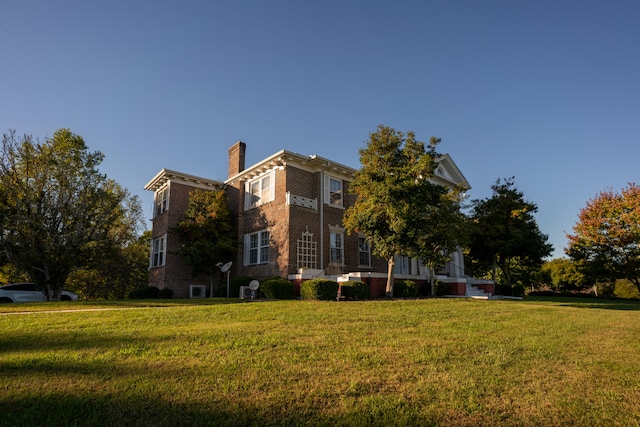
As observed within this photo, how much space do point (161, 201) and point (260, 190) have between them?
6909mm

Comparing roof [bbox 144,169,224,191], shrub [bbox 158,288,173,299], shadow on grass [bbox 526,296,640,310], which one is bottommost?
shadow on grass [bbox 526,296,640,310]

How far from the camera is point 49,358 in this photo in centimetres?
483

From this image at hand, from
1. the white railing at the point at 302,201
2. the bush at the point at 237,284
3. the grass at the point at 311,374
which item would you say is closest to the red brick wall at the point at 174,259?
the bush at the point at 237,284

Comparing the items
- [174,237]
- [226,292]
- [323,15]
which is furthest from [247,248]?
[323,15]

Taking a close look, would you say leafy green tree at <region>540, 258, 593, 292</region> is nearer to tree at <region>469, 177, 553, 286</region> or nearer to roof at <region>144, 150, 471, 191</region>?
tree at <region>469, 177, 553, 286</region>

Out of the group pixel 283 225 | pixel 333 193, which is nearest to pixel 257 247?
pixel 283 225

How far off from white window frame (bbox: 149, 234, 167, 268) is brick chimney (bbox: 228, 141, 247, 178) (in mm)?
5486

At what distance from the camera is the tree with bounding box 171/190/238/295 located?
19.4 m

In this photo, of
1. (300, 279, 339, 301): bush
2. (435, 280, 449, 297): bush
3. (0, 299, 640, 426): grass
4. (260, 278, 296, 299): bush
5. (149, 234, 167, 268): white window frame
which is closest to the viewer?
(0, 299, 640, 426): grass

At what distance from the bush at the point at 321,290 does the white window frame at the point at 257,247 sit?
538 centimetres

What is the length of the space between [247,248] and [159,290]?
16.6 ft

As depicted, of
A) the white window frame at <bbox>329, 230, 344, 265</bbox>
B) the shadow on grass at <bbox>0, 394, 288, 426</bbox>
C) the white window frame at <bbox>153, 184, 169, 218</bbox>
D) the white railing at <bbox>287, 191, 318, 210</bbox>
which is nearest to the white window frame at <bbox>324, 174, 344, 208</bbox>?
the white railing at <bbox>287, 191, 318, 210</bbox>

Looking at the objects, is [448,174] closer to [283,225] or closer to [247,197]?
[283,225]

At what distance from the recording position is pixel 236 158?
22844 mm
